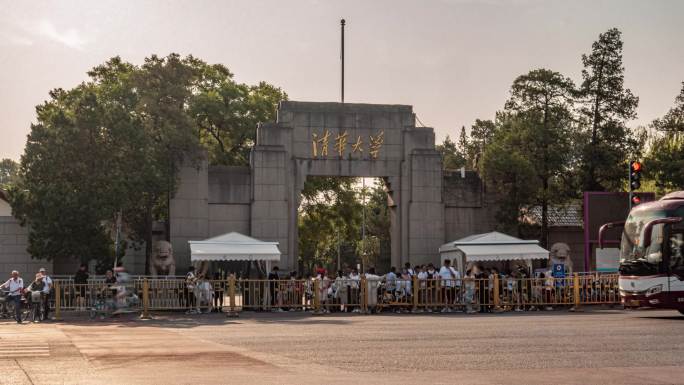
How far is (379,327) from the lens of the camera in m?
22.9

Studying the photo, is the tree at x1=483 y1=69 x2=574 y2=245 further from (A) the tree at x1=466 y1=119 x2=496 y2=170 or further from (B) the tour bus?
(A) the tree at x1=466 y1=119 x2=496 y2=170

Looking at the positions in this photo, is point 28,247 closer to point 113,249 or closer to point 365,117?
point 113,249

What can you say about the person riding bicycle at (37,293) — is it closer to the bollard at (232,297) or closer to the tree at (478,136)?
the bollard at (232,297)

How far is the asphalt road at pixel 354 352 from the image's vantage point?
1265cm

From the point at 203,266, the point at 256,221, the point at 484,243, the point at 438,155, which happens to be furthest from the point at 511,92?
the point at 203,266

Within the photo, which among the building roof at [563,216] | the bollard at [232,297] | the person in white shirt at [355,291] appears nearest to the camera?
the bollard at [232,297]

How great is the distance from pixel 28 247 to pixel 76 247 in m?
2.37

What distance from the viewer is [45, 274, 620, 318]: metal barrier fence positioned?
101 feet

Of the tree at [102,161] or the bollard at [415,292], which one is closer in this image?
the bollard at [415,292]

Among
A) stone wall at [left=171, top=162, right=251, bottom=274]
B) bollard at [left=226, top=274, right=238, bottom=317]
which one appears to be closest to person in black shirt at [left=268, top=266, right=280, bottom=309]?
bollard at [left=226, top=274, right=238, bottom=317]

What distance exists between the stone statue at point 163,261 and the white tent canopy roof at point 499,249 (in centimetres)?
1071

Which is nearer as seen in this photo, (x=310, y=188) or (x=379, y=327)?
(x=379, y=327)

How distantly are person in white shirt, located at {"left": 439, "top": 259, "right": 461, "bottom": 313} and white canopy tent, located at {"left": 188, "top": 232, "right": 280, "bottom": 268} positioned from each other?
19.7 ft

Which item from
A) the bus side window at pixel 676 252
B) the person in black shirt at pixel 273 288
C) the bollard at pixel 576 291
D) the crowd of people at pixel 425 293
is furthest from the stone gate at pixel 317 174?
the bus side window at pixel 676 252
